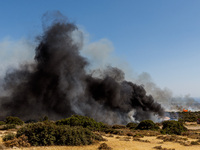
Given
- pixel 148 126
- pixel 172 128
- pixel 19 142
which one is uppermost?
pixel 19 142

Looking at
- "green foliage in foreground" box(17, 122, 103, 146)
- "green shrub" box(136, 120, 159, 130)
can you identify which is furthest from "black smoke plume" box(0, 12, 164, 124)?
"green foliage in foreground" box(17, 122, 103, 146)

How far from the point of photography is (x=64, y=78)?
5538cm

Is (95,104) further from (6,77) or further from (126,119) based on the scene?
(6,77)

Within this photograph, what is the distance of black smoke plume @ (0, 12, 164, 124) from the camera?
5488cm

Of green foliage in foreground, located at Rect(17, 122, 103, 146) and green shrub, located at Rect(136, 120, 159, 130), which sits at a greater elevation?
green foliage in foreground, located at Rect(17, 122, 103, 146)

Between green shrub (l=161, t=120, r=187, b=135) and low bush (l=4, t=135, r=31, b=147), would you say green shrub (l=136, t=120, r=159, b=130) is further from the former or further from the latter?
low bush (l=4, t=135, r=31, b=147)

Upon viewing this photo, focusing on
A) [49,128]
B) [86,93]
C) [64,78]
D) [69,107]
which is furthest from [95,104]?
[49,128]

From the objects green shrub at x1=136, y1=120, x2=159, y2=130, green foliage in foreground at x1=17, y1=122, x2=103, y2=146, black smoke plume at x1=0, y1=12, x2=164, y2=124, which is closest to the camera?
green foliage in foreground at x1=17, y1=122, x2=103, y2=146

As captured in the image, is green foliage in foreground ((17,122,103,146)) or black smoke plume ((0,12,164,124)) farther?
black smoke plume ((0,12,164,124))

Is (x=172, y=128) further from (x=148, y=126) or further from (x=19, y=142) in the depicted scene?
(x=19, y=142)

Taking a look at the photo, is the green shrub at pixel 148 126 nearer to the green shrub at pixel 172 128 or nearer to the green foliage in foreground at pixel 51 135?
the green shrub at pixel 172 128

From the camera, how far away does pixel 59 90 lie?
2176 inches

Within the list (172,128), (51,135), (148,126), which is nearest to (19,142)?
(51,135)

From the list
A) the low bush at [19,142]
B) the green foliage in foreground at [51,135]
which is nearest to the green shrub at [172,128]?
the green foliage in foreground at [51,135]
